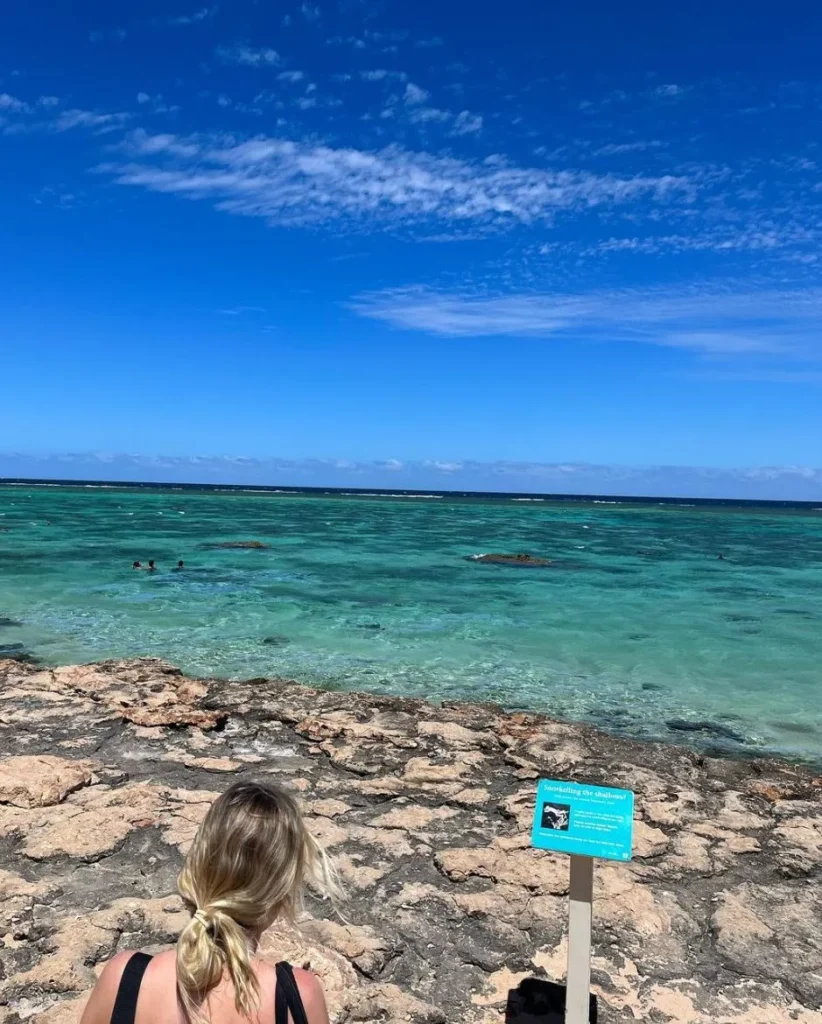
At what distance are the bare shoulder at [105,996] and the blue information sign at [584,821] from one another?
149cm

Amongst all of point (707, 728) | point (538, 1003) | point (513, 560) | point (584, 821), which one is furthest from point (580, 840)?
point (513, 560)

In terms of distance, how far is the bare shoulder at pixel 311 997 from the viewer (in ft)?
6.38

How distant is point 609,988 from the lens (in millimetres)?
3457

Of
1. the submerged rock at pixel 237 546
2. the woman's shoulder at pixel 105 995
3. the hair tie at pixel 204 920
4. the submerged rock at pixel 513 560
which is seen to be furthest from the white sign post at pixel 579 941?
the submerged rock at pixel 237 546

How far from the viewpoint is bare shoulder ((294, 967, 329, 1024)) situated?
6.38ft

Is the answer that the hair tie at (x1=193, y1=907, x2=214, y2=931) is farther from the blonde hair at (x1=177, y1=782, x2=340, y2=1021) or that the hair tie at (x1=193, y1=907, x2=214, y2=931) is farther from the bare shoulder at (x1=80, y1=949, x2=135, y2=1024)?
the bare shoulder at (x1=80, y1=949, x2=135, y2=1024)

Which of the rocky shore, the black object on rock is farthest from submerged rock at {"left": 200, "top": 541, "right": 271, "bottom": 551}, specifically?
the black object on rock

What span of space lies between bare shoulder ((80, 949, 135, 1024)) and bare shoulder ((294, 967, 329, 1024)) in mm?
447

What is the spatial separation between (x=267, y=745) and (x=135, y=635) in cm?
656

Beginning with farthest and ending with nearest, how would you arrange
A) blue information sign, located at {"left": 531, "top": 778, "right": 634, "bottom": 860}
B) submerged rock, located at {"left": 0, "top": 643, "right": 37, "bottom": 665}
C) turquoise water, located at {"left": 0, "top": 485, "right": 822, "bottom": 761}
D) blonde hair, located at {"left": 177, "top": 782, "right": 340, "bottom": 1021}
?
submerged rock, located at {"left": 0, "top": 643, "right": 37, "bottom": 665}
turquoise water, located at {"left": 0, "top": 485, "right": 822, "bottom": 761}
blue information sign, located at {"left": 531, "top": 778, "right": 634, "bottom": 860}
blonde hair, located at {"left": 177, "top": 782, "right": 340, "bottom": 1021}

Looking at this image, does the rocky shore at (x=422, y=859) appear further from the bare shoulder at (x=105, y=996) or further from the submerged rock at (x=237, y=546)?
the submerged rock at (x=237, y=546)

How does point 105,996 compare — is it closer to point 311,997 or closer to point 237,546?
point 311,997

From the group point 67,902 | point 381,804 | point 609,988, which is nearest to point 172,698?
point 381,804

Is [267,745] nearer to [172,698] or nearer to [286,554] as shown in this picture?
[172,698]
